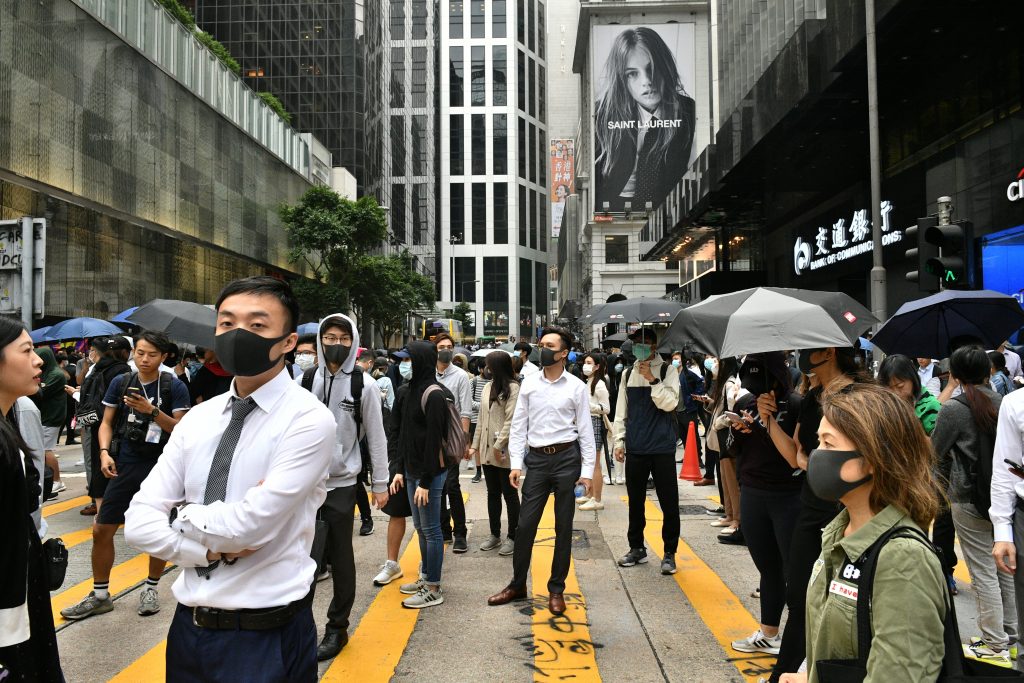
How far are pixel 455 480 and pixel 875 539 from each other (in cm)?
556

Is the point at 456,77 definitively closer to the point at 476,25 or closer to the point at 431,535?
the point at 476,25

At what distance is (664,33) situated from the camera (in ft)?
161

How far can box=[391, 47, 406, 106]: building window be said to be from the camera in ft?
300

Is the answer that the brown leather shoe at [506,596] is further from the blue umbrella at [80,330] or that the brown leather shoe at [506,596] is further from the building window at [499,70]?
the building window at [499,70]

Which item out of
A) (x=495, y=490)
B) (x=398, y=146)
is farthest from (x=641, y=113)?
(x=398, y=146)

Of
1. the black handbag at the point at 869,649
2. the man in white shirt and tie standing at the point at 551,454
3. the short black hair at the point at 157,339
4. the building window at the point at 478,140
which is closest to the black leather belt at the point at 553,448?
the man in white shirt and tie standing at the point at 551,454

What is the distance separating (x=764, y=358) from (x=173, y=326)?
504 cm

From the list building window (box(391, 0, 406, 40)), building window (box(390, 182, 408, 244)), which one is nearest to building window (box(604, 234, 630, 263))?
building window (box(390, 182, 408, 244))

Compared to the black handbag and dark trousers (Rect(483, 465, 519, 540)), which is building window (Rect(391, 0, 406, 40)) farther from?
the black handbag

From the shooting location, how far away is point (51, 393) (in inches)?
390

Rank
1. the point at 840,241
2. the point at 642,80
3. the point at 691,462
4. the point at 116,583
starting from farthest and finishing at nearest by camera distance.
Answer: the point at 642,80 → the point at 840,241 → the point at 691,462 → the point at 116,583

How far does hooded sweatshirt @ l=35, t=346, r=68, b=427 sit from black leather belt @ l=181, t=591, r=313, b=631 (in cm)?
896

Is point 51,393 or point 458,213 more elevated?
point 458,213

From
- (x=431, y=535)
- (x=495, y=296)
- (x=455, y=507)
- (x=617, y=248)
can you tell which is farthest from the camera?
(x=495, y=296)
